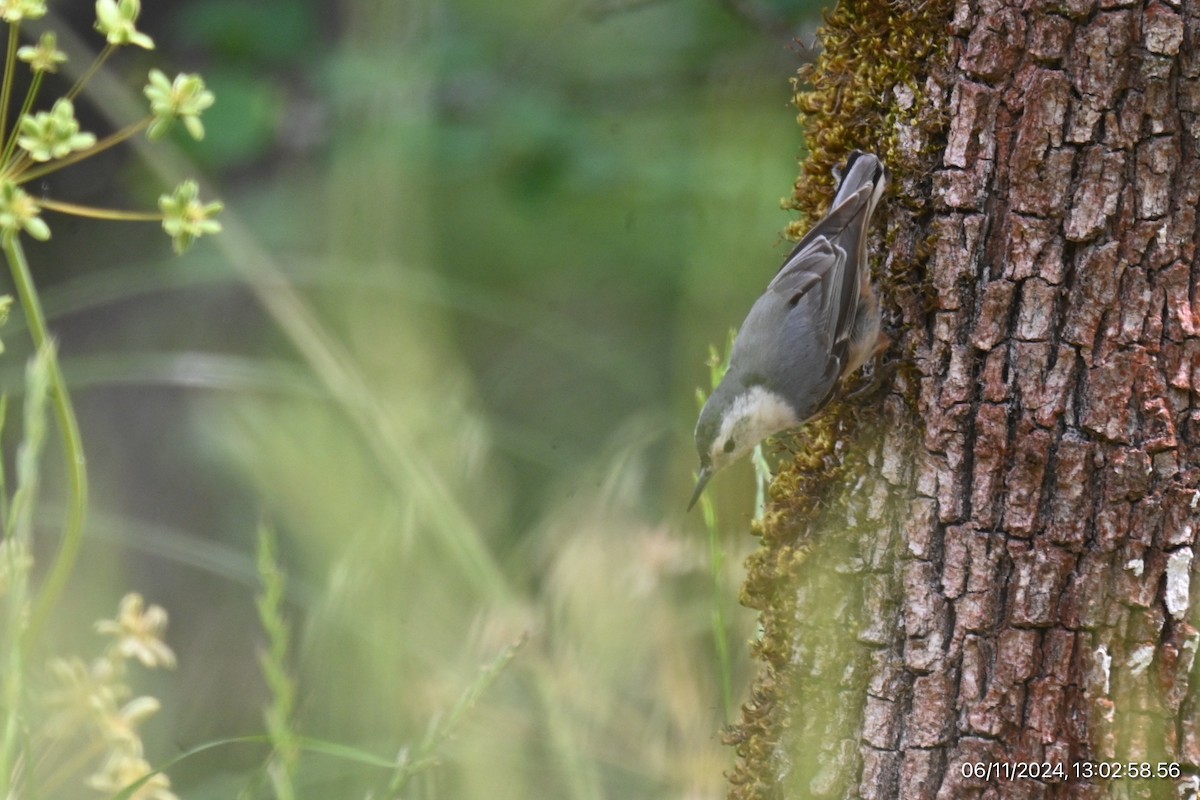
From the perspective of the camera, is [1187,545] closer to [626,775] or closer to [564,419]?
[626,775]

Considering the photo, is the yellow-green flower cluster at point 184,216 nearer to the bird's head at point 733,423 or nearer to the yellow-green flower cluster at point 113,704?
the yellow-green flower cluster at point 113,704

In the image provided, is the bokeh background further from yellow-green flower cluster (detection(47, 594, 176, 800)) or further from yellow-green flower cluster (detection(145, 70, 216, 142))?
yellow-green flower cluster (detection(145, 70, 216, 142))

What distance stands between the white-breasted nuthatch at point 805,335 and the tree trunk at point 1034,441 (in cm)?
16

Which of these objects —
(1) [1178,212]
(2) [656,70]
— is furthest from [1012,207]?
(2) [656,70]

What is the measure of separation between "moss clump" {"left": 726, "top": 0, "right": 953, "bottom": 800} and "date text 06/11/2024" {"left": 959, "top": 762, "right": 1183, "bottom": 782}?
0.30 metres

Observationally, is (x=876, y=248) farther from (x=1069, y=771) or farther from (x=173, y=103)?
(x=173, y=103)

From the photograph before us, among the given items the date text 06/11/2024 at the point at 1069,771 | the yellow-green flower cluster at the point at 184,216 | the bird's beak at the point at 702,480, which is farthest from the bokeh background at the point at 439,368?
the yellow-green flower cluster at the point at 184,216

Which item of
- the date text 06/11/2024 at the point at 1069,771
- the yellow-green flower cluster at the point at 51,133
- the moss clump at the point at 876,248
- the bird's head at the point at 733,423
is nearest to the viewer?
the yellow-green flower cluster at the point at 51,133

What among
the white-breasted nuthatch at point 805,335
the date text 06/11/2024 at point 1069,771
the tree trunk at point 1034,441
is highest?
the white-breasted nuthatch at point 805,335

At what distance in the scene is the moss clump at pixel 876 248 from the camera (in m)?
1.66

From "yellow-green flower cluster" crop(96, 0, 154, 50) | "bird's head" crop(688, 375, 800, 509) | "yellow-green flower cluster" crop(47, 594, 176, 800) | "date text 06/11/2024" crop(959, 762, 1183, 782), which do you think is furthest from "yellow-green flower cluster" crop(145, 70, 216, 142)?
"date text 06/11/2024" crop(959, 762, 1183, 782)

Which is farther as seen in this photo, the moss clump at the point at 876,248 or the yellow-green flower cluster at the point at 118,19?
the moss clump at the point at 876,248

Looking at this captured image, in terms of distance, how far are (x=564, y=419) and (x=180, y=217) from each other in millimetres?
2969

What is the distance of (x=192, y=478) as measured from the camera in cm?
464
